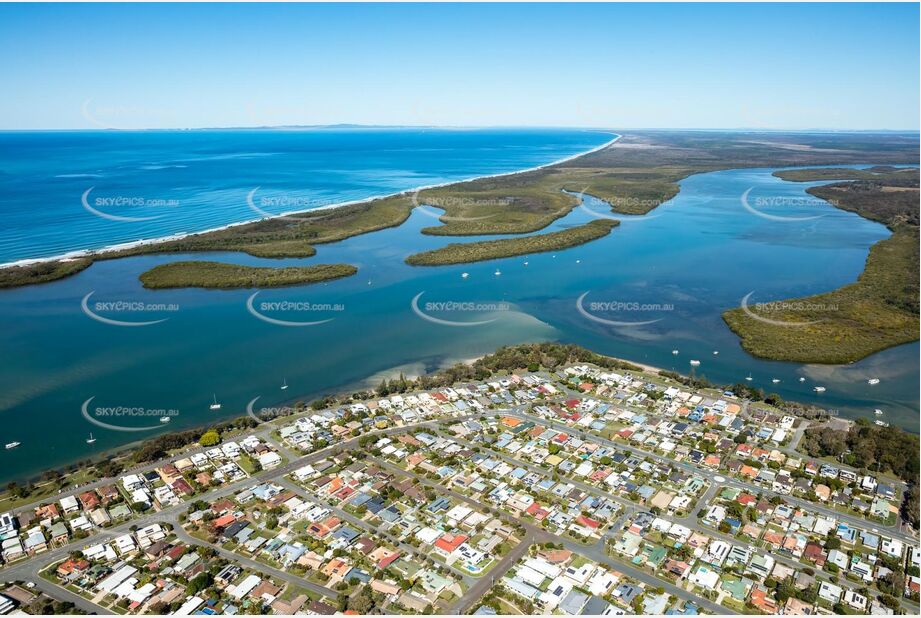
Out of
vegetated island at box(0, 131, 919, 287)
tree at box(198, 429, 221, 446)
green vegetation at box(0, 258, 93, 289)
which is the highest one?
vegetated island at box(0, 131, 919, 287)

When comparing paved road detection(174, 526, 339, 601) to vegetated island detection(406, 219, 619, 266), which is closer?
paved road detection(174, 526, 339, 601)

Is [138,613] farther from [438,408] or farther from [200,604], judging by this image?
[438,408]

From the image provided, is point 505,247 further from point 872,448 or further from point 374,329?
point 872,448

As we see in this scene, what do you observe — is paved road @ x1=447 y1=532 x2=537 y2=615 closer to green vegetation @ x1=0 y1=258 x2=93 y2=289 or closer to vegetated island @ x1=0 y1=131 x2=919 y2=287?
vegetated island @ x1=0 y1=131 x2=919 y2=287

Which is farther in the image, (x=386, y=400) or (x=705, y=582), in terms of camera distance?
(x=386, y=400)

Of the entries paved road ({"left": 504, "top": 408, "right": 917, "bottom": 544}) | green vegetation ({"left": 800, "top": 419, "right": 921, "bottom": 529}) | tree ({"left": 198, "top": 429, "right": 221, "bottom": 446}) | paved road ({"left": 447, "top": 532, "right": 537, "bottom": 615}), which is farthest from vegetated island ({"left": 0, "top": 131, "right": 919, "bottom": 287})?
green vegetation ({"left": 800, "top": 419, "right": 921, "bottom": 529})

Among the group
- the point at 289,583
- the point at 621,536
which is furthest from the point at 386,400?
the point at 621,536
